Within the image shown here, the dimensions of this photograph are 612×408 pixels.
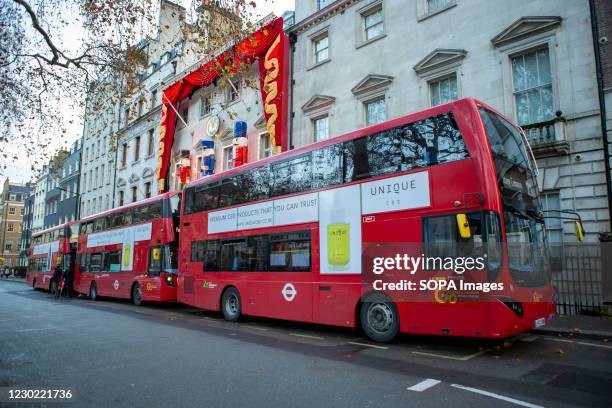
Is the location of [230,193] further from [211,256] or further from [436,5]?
[436,5]

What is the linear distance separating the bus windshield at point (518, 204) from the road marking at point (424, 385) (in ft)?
7.54

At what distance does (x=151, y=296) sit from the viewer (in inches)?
640

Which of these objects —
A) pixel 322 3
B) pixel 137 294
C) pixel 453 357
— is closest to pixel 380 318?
pixel 453 357

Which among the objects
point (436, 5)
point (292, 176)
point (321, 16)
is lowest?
point (292, 176)

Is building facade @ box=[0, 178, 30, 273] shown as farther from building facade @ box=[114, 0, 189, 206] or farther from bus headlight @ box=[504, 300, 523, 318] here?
bus headlight @ box=[504, 300, 523, 318]

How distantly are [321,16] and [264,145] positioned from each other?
22.3 feet

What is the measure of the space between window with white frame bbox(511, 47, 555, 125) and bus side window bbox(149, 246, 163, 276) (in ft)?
43.4

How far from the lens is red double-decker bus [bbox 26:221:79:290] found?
2438cm

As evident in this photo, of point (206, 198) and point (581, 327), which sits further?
point (206, 198)

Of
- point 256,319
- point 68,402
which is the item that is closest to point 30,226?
point 256,319

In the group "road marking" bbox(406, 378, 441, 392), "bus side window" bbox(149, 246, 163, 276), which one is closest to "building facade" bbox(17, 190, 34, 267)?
"bus side window" bbox(149, 246, 163, 276)

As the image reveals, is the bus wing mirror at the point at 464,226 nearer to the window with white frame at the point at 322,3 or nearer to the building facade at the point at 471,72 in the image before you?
the building facade at the point at 471,72

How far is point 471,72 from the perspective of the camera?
14203 millimetres

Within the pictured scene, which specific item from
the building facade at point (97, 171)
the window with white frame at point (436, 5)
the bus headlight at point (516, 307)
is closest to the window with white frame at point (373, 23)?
the window with white frame at point (436, 5)
